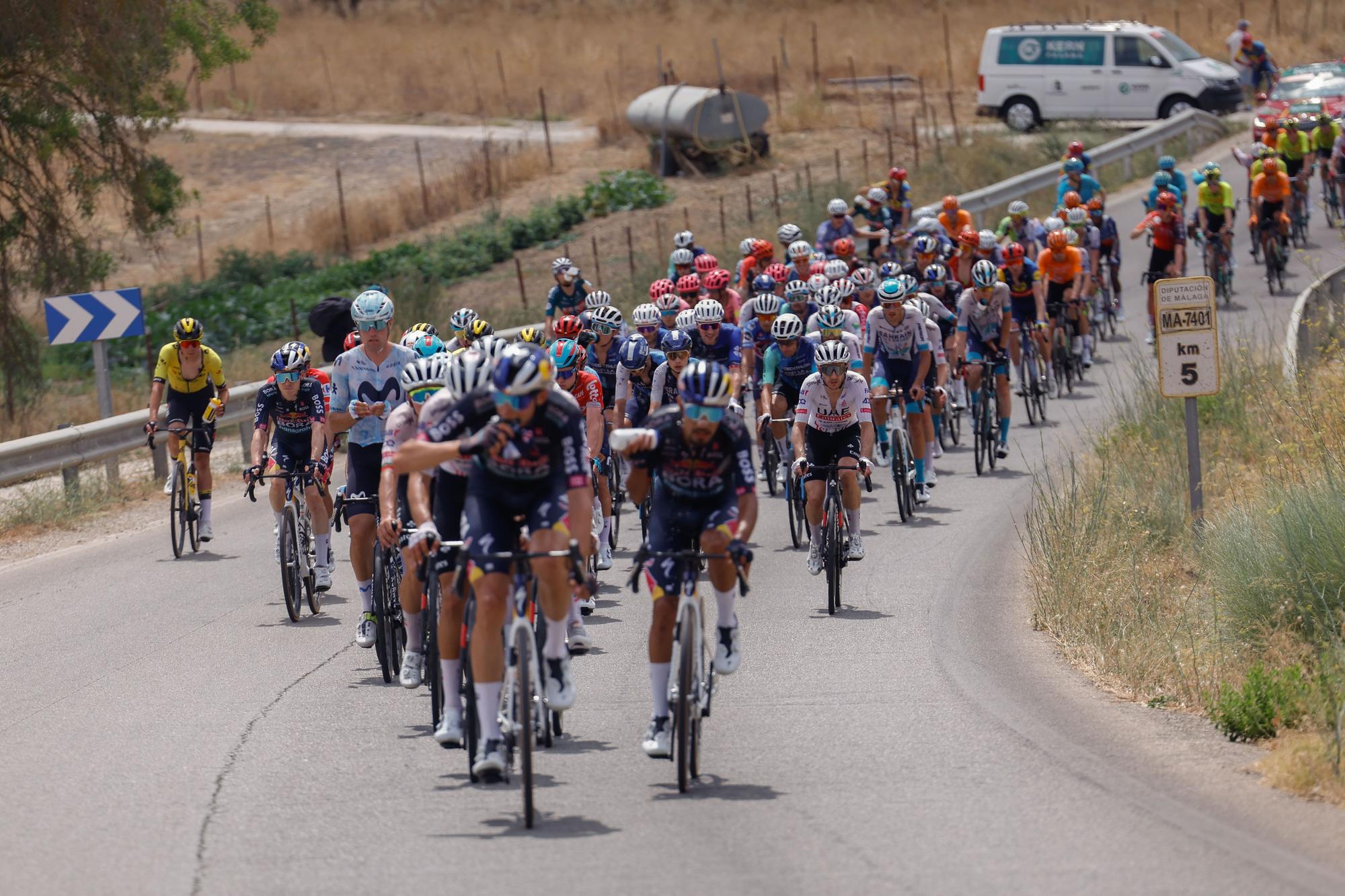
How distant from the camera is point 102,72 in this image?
24.5 meters

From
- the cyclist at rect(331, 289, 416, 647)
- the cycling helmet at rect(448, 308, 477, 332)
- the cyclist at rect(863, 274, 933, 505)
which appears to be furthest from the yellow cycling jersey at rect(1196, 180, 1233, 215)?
the cyclist at rect(331, 289, 416, 647)

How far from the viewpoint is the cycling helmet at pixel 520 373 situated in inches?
306

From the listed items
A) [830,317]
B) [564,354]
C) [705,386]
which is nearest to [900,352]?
[830,317]

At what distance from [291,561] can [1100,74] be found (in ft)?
104

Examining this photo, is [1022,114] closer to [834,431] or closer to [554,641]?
[834,431]

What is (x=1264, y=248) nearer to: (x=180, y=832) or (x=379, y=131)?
(x=180, y=832)

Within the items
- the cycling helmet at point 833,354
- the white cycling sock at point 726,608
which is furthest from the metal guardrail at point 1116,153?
the white cycling sock at point 726,608

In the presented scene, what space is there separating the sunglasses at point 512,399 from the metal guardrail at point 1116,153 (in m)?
24.4

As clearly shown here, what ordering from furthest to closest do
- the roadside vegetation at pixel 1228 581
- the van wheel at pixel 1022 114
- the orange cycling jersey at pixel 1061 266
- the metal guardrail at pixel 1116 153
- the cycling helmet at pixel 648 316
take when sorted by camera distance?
the van wheel at pixel 1022 114
the metal guardrail at pixel 1116 153
the orange cycling jersey at pixel 1061 266
the cycling helmet at pixel 648 316
the roadside vegetation at pixel 1228 581

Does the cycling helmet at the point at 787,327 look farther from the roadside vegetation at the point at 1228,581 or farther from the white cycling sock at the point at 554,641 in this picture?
the white cycling sock at the point at 554,641

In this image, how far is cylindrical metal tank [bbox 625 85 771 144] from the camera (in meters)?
40.6

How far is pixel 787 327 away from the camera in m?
14.5

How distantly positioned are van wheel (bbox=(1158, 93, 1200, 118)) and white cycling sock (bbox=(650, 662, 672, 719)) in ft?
115

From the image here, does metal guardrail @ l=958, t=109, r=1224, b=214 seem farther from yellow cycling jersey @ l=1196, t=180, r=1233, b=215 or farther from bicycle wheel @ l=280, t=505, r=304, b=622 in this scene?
bicycle wheel @ l=280, t=505, r=304, b=622
